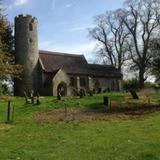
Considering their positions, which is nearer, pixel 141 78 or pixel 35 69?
pixel 35 69

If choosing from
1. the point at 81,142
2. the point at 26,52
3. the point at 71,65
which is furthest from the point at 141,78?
the point at 81,142

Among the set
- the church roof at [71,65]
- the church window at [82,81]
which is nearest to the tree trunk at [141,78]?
the church roof at [71,65]

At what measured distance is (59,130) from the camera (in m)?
21.8

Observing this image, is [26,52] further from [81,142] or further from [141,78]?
[81,142]

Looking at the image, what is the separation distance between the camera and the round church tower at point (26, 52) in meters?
69.1

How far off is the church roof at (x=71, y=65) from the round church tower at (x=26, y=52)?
236 centimetres

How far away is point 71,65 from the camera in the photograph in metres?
75.9

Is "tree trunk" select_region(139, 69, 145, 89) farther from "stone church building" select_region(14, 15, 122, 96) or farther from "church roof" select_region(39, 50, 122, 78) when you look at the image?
"stone church building" select_region(14, 15, 122, 96)

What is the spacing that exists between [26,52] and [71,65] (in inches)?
410

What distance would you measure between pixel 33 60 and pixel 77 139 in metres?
52.5

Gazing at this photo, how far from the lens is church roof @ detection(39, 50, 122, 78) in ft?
235

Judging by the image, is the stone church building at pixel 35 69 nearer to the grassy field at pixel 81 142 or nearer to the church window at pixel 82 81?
the church window at pixel 82 81

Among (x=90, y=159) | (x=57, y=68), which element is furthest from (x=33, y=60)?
(x=90, y=159)

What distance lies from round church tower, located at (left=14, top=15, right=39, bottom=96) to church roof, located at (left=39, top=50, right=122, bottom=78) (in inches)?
92.9
